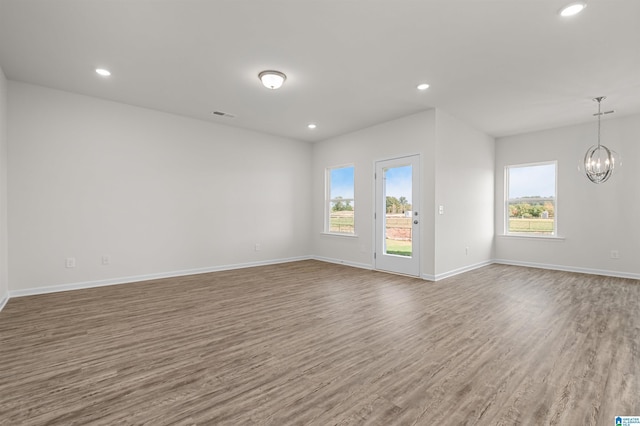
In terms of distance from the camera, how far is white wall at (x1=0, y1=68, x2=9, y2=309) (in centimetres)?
357

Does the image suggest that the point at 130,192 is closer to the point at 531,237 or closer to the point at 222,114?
the point at 222,114

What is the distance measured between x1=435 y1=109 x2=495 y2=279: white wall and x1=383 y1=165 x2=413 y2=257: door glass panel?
21.5 inches

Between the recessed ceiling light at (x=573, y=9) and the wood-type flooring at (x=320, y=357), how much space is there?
2.79m

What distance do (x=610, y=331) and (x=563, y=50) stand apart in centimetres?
282

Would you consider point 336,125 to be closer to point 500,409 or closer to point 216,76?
point 216,76

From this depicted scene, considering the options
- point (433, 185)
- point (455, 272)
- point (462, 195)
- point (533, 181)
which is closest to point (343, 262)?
point (455, 272)

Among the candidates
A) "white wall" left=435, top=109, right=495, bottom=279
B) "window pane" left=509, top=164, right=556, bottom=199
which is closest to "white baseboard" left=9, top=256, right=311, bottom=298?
"white wall" left=435, top=109, right=495, bottom=279

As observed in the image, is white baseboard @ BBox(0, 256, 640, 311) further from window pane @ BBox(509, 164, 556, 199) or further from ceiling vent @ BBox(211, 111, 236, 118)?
ceiling vent @ BBox(211, 111, 236, 118)

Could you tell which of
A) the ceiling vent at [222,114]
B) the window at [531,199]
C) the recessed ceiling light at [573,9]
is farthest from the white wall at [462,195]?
the ceiling vent at [222,114]

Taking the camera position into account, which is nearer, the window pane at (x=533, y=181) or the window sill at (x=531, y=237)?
the window sill at (x=531, y=237)

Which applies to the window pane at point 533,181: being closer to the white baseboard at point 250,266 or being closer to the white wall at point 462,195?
the white wall at point 462,195

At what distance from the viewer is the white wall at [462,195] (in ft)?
16.3

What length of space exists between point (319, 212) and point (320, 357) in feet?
16.1

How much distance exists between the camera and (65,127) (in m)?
4.23
